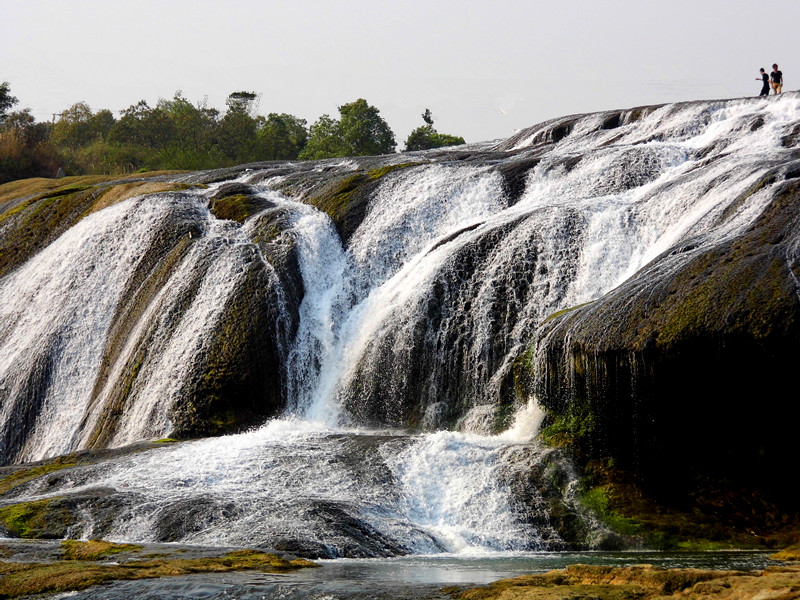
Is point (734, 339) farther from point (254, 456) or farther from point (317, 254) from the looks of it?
point (317, 254)

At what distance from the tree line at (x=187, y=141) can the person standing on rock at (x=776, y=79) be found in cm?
3663

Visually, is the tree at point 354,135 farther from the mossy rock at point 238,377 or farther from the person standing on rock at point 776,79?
the mossy rock at point 238,377

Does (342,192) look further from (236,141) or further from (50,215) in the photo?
(236,141)

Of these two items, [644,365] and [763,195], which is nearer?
[644,365]

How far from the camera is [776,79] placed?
3131 centimetres

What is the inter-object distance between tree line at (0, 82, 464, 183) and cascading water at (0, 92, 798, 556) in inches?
1256

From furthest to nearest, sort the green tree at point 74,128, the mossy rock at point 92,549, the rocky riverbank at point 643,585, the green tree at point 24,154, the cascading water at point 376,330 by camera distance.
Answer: the green tree at point 74,128
the green tree at point 24,154
the cascading water at point 376,330
the mossy rock at point 92,549
the rocky riverbank at point 643,585

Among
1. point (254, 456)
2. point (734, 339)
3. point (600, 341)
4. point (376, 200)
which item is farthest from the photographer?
point (376, 200)

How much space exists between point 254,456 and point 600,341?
5940mm

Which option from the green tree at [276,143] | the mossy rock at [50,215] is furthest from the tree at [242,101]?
the mossy rock at [50,215]

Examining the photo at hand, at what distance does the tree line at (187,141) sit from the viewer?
58.4 metres

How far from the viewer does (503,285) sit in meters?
19.3

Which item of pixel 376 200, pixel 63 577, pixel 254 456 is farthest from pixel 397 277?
pixel 63 577

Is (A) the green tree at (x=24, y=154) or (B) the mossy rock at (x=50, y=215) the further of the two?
(A) the green tree at (x=24, y=154)
